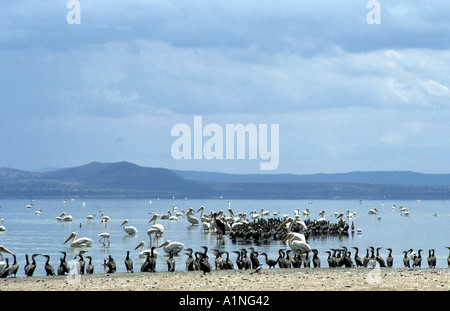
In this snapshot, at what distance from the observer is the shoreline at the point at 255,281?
1557cm

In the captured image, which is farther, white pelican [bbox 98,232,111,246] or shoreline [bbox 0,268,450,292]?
white pelican [bbox 98,232,111,246]

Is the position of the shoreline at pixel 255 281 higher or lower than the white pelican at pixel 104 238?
higher

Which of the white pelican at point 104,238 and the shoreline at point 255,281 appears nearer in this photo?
the shoreline at point 255,281

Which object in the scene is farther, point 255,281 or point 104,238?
point 104,238

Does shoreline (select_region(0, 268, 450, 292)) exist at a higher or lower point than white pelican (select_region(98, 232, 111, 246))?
higher

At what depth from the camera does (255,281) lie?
16797 millimetres

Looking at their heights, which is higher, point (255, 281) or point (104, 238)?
point (255, 281)

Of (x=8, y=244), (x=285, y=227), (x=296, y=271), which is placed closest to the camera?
(x=296, y=271)

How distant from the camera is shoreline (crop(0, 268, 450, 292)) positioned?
51.1ft
